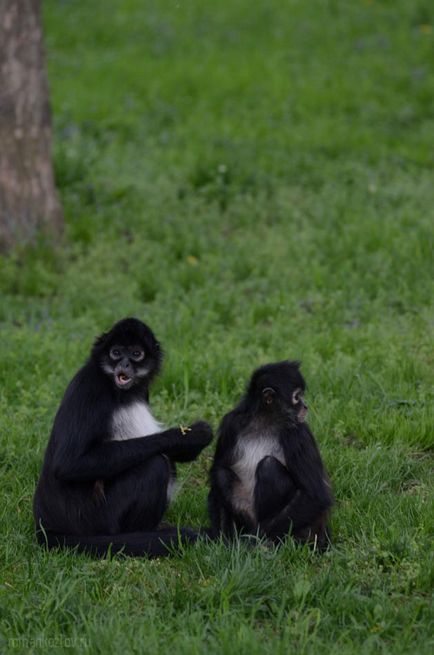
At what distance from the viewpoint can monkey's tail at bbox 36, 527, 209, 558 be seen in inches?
225

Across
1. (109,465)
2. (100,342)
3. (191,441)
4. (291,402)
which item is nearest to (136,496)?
(109,465)

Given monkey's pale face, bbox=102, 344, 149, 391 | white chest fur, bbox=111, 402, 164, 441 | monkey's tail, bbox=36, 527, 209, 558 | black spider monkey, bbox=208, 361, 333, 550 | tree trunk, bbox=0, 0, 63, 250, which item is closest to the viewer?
monkey's tail, bbox=36, 527, 209, 558

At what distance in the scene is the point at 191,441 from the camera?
6.01 meters

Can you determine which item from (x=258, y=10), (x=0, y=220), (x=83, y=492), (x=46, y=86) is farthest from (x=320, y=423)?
(x=258, y=10)

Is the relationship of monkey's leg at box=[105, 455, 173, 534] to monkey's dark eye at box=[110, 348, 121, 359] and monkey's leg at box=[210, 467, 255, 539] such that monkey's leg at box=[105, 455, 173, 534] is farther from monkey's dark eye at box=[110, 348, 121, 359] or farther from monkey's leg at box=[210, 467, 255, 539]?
monkey's dark eye at box=[110, 348, 121, 359]

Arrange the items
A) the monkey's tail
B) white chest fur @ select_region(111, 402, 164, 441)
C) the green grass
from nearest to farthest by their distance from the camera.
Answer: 1. the green grass
2. the monkey's tail
3. white chest fur @ select_region(111, 402, 164, 441)

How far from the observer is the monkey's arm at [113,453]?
5.77m

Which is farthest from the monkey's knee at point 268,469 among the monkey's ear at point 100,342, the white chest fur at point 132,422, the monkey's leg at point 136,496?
the monkey's ear at point 100,342

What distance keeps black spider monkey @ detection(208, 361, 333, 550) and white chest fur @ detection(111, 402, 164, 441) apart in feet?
1.38

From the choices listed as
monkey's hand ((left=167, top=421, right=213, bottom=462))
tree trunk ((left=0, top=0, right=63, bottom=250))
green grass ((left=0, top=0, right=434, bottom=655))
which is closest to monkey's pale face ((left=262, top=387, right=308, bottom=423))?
monkey's hand ((left=167, top=421, right=213, bottom=462))

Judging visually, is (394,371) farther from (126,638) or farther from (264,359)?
(126,638)

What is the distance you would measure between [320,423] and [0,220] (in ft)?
15.3

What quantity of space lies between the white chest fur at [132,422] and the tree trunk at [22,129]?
4769mm

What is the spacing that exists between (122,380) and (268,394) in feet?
→ 2.59
